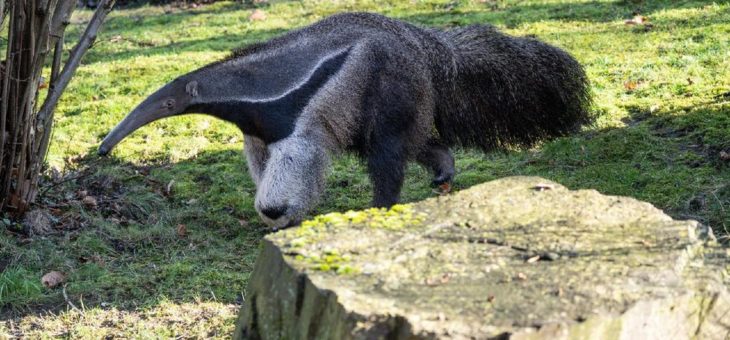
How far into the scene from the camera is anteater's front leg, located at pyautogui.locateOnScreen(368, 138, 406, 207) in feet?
22.6

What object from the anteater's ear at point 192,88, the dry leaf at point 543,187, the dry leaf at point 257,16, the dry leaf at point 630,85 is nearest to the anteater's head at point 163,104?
the anteater's ear at point 192,88

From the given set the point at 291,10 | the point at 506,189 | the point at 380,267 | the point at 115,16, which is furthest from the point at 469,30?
the point at 115,16

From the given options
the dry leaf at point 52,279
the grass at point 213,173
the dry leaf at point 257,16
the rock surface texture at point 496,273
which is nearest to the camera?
the rock surface texture at point 496,273

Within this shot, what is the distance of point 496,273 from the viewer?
3391 millimetres

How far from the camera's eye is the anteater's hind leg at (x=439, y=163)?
7.65m

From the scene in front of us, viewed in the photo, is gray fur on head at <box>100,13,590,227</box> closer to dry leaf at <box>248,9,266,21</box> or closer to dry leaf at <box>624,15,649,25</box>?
dry leaf at <box>624,15,649,25</box>

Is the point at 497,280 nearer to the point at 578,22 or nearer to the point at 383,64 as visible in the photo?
the point at 383,64

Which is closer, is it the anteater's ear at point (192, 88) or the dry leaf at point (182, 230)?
the anteater's ear at point (192, 88)

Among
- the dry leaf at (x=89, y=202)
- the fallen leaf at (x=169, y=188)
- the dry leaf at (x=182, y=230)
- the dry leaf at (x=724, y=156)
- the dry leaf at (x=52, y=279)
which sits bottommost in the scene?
the dry leaf at (x=182, y=230)

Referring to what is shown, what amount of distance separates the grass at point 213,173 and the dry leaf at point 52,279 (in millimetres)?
57

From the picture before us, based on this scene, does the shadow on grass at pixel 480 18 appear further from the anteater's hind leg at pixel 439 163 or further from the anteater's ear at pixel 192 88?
the anteater's ear at pixel 192 88

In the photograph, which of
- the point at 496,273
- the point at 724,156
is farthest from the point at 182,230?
the point at 496,273

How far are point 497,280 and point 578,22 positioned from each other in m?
9.05

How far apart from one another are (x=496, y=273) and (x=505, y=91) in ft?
14.0
